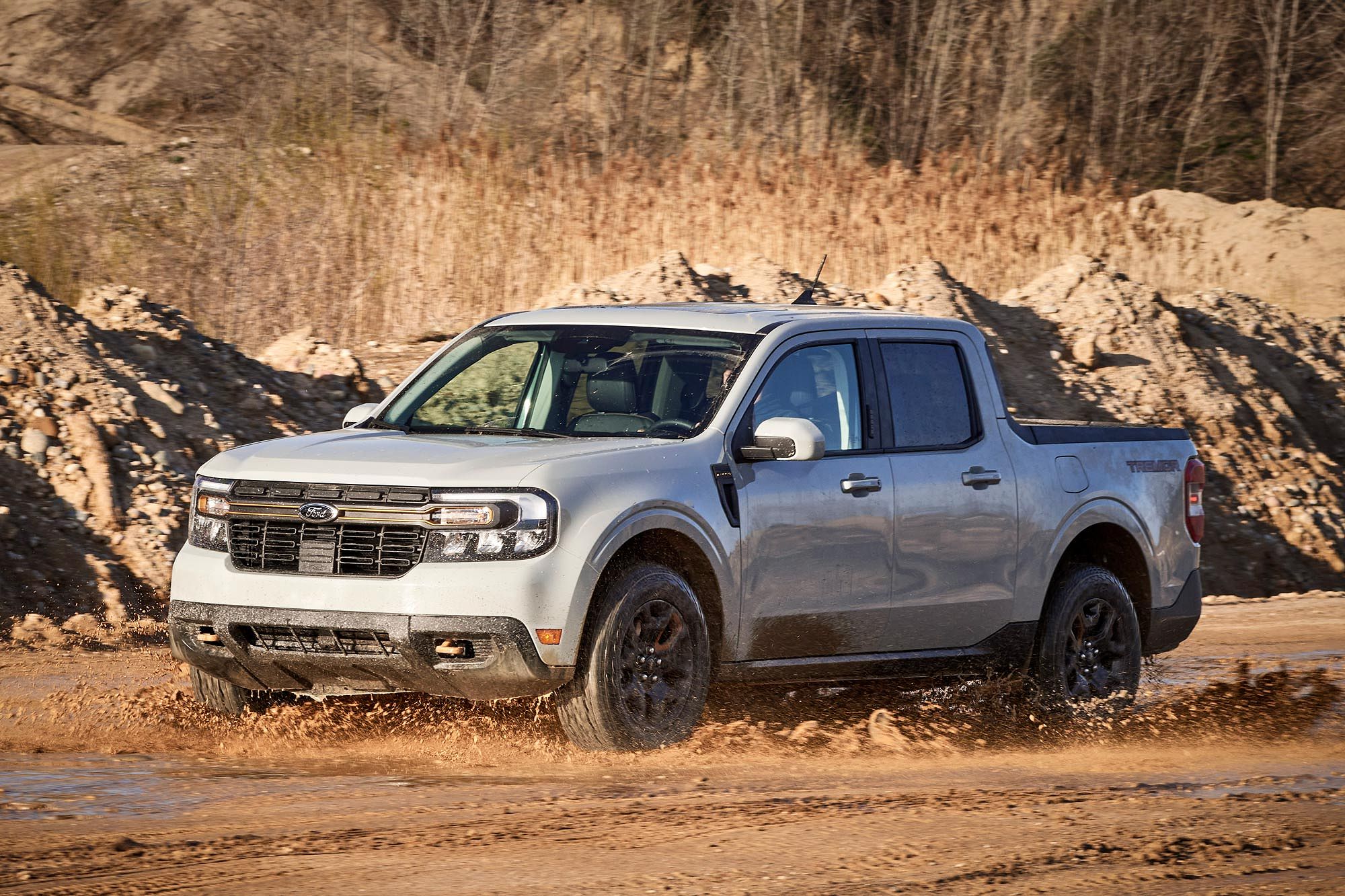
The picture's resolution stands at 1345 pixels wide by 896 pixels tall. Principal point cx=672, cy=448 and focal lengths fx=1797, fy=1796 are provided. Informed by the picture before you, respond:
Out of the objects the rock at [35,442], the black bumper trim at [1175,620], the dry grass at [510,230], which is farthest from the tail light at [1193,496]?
the dry grass at [510,230]

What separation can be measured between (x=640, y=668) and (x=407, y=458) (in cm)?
116

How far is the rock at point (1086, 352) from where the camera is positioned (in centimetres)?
1952

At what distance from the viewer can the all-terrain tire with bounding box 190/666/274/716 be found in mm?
7152

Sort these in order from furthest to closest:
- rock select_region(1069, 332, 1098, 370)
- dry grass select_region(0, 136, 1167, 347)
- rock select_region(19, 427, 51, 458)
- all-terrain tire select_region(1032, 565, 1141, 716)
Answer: dry grass select_region(0, 136, 1167, 347)
rock select_region(1069, 332, 1098, 370)
rock select_region(19, 427, 51, 458)
all-terrain tire select_region(1032, 565, 1141, 716)

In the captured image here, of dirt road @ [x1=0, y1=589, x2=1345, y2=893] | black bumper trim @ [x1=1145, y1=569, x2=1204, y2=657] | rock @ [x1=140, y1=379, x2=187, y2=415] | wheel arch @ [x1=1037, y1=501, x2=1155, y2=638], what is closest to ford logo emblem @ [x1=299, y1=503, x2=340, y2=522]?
dirt road @ [x1=0, y1=589, x2=1345, y2=893]

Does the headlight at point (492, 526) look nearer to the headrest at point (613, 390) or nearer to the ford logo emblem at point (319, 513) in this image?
the ford logo emblem at point (319, 513)

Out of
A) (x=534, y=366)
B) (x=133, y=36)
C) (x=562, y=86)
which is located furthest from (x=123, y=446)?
(x=133, y=36)

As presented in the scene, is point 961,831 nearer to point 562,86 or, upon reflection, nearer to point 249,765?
point 249,765

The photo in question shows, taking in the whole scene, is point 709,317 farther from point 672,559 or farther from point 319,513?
point 319,513

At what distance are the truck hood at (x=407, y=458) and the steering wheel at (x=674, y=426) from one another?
10 centimetres

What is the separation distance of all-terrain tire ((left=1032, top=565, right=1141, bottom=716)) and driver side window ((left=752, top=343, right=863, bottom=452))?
1577mm

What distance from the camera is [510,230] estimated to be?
20859 millimetres

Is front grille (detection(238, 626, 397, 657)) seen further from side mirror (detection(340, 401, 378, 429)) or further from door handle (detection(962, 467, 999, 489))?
door handle (detection(962, 467, 999, 489))

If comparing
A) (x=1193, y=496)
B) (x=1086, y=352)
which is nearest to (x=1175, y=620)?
(x=1193, y=496)
